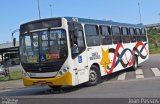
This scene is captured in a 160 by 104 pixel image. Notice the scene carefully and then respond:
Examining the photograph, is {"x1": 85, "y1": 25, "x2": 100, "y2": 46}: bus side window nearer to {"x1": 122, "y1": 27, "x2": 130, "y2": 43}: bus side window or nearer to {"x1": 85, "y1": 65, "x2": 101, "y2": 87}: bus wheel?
{"x1": 85, "y1": 65, "x2": 101, "y2": 87}: bus wheel

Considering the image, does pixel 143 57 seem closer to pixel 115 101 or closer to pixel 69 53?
pixel 69 53

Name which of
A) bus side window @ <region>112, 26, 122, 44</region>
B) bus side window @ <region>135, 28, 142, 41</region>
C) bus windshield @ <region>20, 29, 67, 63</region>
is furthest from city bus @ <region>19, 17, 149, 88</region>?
bus side window @ <region>135, 28, 142, 41</region>

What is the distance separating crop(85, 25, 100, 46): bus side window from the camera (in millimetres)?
18741

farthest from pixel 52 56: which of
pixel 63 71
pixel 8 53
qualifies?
pixel 8 53

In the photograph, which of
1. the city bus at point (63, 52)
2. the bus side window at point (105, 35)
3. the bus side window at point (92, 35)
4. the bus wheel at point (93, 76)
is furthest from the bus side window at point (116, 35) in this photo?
the bus wheel at point (93, 76)

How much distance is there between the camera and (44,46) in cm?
1730

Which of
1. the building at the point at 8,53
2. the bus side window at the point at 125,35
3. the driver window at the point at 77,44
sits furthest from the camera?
the building at the point at 8,53

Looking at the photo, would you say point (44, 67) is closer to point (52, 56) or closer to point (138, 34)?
point (52, 56)

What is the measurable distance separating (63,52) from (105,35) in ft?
14.5

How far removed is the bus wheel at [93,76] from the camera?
61.0ft

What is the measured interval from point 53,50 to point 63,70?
924 millimetres

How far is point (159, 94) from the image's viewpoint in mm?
13547

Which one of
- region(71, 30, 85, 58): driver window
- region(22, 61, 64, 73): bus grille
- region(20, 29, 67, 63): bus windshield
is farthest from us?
region(71, 30, 85, 58): driver window

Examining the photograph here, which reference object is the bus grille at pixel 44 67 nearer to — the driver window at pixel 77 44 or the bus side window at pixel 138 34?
the driver window at pixel 77 44
